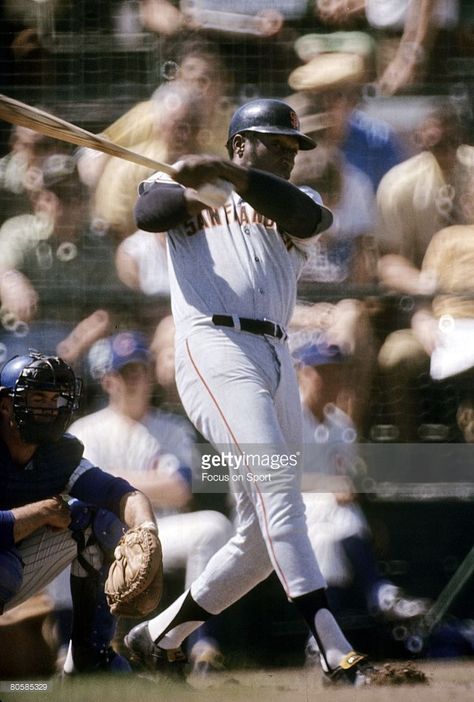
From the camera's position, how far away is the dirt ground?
407 cm

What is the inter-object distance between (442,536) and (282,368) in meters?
0.80

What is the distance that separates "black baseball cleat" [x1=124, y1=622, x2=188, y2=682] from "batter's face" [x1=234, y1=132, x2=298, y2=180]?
5.27ft

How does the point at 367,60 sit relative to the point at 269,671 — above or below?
above

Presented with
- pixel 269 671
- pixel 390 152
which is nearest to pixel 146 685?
pixel 269 671

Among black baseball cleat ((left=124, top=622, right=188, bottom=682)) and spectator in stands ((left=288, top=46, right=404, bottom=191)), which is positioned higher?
spectator in stands ((left=288, top=46, right=404, bottom=191))

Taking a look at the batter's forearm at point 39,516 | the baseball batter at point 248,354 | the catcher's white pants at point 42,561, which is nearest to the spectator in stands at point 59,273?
the baseball batter at point 248,354

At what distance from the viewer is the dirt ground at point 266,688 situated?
4.07 m

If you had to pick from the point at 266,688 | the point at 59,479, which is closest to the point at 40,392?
the point at 59,479

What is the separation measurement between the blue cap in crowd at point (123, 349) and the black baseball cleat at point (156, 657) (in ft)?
2.97

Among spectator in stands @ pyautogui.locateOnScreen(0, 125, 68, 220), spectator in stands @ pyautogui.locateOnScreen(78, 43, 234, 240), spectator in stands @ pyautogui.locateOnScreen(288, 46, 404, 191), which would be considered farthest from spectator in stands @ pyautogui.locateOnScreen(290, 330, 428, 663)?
spectator in stands @ pyautogui.locateOnScreen(0, 125, 68, 220)

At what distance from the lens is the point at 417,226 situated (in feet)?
13.7

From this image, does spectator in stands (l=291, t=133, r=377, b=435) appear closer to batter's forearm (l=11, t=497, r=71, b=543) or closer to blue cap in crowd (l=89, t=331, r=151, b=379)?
blue cap in crowd (l=89, t=331, r=151, b=379)

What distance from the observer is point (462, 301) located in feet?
13.5

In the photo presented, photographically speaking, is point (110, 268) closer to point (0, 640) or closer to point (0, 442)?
point (0, 442)
